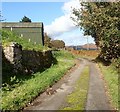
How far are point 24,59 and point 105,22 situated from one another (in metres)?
12.9

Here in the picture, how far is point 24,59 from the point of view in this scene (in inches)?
947

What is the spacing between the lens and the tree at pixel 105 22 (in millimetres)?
32000

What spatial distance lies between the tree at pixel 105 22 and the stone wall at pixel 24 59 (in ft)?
25.1

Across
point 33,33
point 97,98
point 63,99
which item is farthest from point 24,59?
point 33,33

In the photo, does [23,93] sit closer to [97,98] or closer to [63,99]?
[63,99]

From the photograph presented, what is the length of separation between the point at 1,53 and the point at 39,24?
40043 mm

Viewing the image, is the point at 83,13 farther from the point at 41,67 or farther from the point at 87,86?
the point at 87,86

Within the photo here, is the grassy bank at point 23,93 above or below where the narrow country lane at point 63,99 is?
above

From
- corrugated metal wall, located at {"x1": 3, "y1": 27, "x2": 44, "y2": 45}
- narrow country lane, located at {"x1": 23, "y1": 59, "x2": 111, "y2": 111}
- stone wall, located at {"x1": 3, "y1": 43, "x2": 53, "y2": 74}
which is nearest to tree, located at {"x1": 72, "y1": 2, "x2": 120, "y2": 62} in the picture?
stone wall, located at {"x1": 3, "y1": 43, "x2": 53, "y2": 74}

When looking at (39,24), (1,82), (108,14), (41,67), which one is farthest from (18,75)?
(39,24)

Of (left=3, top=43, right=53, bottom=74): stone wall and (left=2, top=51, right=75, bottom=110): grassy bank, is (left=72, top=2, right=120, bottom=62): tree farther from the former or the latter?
(left=2, top=51, right=75, bottom=110): grassy bank

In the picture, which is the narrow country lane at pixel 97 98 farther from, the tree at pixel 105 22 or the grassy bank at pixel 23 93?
the tree at pixel 105 22

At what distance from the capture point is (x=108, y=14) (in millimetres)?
33000

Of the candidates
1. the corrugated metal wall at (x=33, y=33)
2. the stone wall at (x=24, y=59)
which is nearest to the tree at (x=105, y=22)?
the stone wall at (x=24, y=59)
